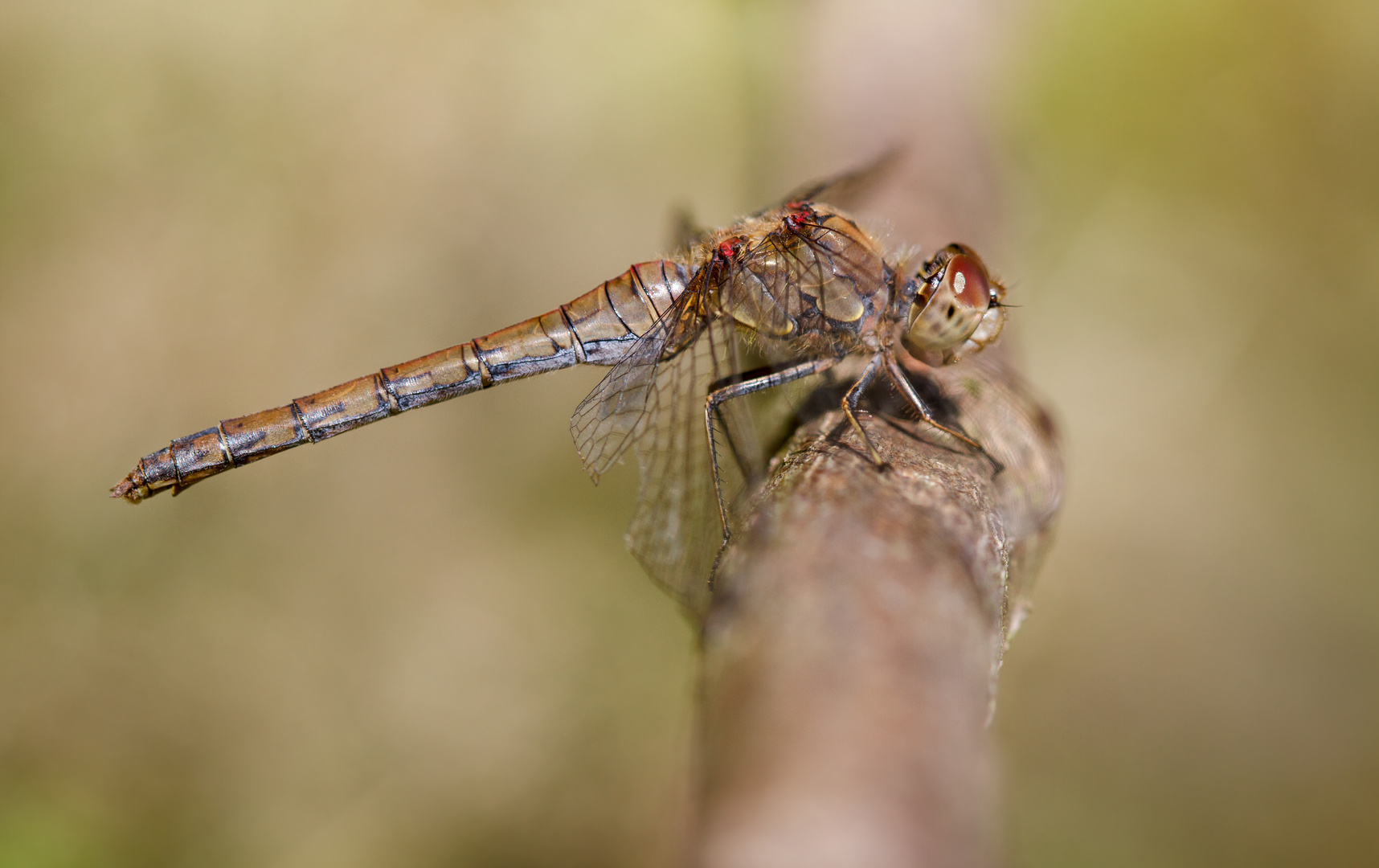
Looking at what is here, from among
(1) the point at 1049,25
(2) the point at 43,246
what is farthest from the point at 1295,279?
(2) the point at 43,246

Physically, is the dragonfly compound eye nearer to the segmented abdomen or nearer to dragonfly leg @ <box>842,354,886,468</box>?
dragonfly leg @ <box>842,354,886,468</box>

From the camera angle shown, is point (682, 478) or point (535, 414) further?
point (535, 414)

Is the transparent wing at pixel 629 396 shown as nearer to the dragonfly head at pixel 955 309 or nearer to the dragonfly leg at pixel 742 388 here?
the dragonfly leg at pixel 742 388

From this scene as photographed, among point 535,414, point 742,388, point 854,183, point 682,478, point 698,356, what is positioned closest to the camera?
point 742,388

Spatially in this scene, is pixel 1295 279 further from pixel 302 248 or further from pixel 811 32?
pixel 302 248

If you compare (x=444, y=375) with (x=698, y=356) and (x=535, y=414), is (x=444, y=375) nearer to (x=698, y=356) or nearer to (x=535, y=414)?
(x=698, y=356)

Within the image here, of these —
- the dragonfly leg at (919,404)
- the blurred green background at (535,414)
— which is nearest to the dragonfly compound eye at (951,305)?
the dragonfly leg at (919,404)

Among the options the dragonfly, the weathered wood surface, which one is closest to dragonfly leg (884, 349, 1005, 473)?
the dragonfly

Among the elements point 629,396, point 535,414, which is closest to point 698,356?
point 629,396
